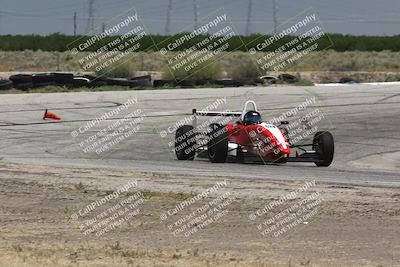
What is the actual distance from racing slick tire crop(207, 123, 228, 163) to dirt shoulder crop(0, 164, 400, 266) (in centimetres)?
258

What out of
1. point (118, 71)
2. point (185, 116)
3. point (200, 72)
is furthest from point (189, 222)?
point (118, 71)

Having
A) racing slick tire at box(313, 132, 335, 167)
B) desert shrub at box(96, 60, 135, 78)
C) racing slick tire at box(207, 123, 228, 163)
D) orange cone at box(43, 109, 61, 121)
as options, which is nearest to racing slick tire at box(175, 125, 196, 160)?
racing slick tire at box(207, 123, 228, 163)

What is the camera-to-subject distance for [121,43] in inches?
2376

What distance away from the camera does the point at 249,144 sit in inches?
687

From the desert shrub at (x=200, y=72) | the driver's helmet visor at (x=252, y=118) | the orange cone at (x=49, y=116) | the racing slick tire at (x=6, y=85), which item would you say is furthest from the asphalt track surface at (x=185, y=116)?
the desert shrub at (x=200, y=72)

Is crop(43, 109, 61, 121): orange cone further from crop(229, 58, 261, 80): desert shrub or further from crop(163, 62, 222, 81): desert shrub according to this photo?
crop(229, 58, 261, 80): desert shrub

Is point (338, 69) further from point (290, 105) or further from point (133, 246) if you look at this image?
point (133, 246)

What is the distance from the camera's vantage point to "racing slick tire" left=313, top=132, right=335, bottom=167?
56.3 ft

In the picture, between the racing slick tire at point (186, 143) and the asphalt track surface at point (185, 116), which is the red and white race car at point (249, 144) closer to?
the racing slick tire at point (186, 143)

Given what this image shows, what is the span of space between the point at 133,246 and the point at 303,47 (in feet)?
220

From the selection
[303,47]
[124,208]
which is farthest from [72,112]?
[303,47]

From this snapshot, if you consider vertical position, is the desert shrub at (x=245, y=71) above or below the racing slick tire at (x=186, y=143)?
above

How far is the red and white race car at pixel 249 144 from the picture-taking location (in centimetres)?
1692

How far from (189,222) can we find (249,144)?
7.25 m
